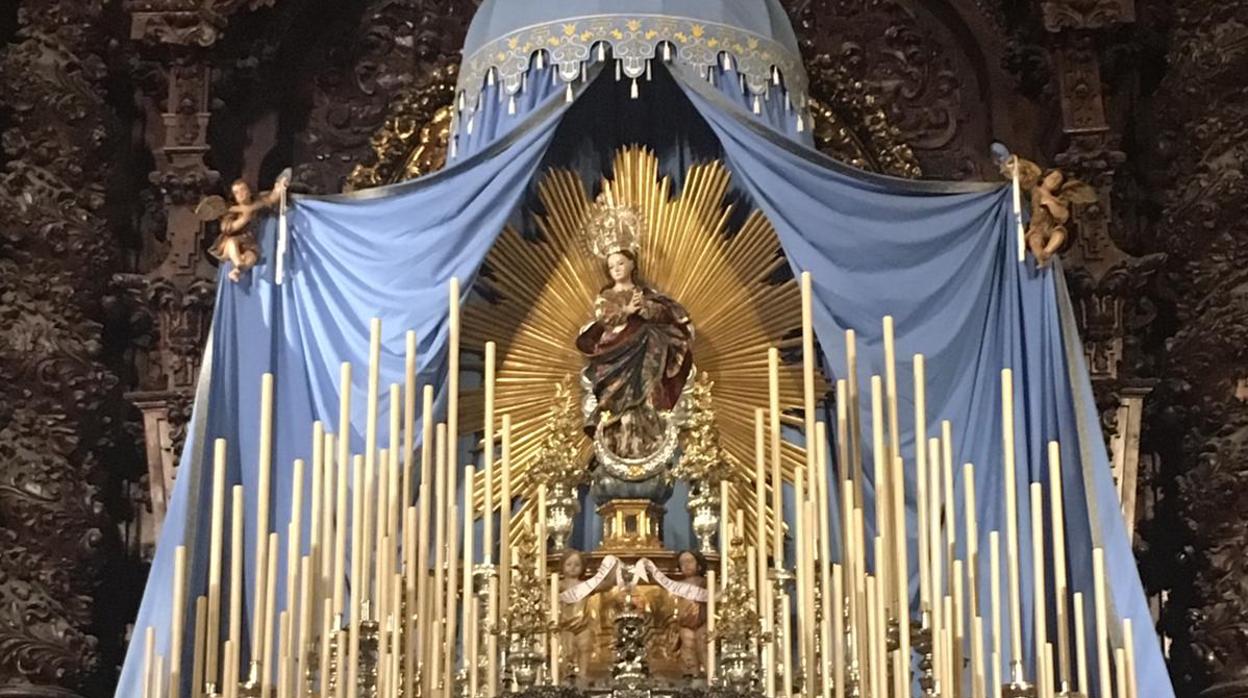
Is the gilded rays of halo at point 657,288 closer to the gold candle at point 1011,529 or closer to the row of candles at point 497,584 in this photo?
the row of candles at point 497,584

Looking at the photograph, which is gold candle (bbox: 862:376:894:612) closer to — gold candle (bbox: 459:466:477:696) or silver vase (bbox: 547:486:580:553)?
gold candle (bbox: 459:466:477:696)

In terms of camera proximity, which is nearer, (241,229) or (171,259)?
(241,229)

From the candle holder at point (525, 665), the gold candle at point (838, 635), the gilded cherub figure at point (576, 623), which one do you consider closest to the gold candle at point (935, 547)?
the gold candle at point (838, 635)

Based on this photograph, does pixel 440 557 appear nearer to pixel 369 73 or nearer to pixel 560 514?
pixel 560 514

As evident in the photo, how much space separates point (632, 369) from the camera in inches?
268

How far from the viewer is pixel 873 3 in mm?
7930

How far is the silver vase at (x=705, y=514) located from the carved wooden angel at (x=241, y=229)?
1631 millimetres

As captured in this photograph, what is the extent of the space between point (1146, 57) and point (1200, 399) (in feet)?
4.86

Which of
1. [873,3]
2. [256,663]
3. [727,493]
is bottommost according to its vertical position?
[256,663]

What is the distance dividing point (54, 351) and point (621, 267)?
1.94 meters

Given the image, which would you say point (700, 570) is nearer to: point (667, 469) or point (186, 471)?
point (667, 469)

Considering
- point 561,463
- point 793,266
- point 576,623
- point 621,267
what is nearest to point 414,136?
point 621,267

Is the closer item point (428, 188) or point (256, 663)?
point (256, 663)

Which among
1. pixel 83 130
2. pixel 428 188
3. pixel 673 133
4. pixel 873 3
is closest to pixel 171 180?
pixel 83 130
